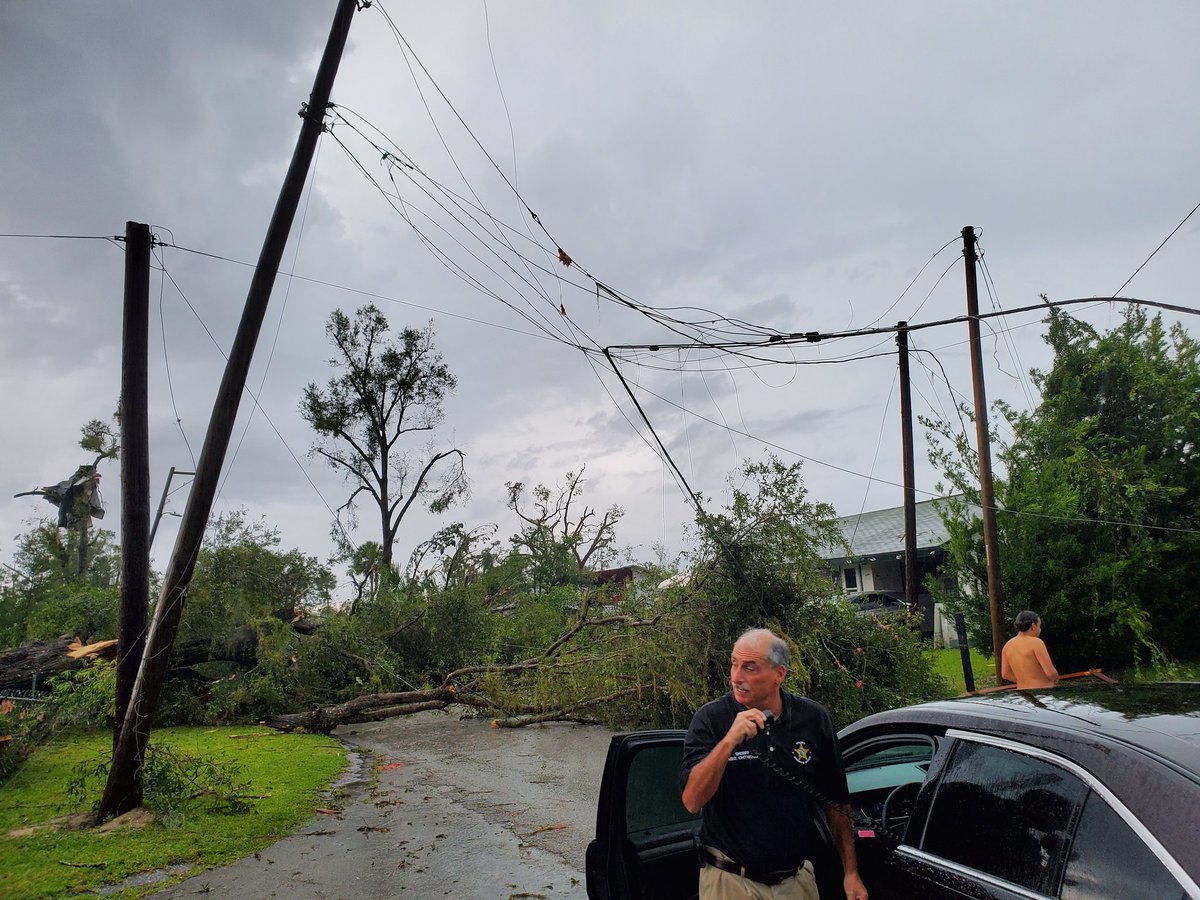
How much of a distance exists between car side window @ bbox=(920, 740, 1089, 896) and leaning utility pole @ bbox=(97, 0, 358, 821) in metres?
6.74

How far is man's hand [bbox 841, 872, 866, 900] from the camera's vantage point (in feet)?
8.63

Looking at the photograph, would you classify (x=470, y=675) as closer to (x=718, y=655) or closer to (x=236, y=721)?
(x=236, y=721)

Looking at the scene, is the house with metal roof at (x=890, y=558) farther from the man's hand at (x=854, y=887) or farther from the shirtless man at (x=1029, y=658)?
the man's hand at (x=854, y=887)

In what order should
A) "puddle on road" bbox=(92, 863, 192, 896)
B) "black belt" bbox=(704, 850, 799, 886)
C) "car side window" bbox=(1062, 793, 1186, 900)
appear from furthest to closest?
"puddle on road" bbox=(92, 863, 192, 896), "black belt" bbox=(704, 850, 799, 886), "car side window" bbox=(1062, 793, 1186, 900)

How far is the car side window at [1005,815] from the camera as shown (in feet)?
6.82

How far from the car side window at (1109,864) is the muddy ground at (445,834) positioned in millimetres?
4054

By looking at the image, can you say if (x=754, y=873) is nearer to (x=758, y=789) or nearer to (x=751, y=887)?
(x=751, y=887)

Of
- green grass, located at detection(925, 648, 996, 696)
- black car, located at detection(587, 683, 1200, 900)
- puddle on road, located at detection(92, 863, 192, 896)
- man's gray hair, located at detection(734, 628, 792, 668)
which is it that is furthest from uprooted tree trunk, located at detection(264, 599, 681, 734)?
man's gray hair, located at detection(734, 628, 792, 668)

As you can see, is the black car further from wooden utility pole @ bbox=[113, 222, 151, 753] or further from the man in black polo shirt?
wooden utility pole @ bbox=[113, 222, 151, 753]

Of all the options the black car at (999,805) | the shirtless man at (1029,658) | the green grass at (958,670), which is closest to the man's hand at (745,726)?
the black car at (999,805)

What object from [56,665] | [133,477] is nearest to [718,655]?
[133,477]

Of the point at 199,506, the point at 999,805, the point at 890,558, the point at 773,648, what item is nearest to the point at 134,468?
the point at 199,506

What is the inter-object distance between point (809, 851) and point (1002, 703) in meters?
0.87

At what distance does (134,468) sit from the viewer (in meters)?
7.84
